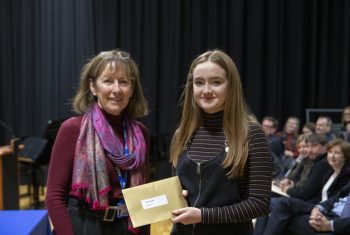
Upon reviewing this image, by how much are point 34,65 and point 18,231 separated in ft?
22.1

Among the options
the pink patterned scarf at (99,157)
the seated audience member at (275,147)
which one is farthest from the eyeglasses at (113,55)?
the seated audience member at (275,147)

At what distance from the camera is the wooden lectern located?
4.36 metres

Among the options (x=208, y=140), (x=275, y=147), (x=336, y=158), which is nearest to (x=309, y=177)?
(x=336, y=158)

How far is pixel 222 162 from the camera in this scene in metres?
1.59

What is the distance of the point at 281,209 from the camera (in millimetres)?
3945

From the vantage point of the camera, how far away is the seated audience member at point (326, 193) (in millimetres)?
3896

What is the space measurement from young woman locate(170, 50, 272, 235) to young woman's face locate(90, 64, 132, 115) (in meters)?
0.28

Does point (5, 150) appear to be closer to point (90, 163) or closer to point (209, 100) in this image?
point (90, 163)

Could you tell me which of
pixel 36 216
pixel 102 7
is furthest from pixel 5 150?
pixel 102 7

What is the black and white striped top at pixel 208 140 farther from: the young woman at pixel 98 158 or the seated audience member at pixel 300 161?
the seated audience member at pixel 300 161

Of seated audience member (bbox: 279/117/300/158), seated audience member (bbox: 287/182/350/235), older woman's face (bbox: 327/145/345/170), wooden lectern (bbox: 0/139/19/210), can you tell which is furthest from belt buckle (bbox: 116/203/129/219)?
seated audience member (bbox: 279/117/300/158)

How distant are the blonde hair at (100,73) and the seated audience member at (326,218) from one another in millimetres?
2268

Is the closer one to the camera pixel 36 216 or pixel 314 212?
pixel 36 216

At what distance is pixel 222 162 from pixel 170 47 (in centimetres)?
709
